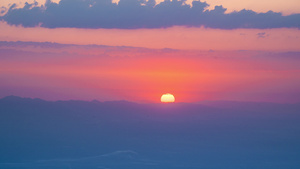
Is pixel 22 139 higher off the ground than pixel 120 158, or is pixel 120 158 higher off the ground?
pixel 22 139

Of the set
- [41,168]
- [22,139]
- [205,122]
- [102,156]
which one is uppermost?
[205,122]

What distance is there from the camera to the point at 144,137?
2780cm

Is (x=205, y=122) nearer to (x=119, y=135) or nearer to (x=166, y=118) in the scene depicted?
(x=166, y=118)

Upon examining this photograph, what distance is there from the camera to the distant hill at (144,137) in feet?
79.1

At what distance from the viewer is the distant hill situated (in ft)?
79.1

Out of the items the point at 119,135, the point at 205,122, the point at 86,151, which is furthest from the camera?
the point at 205,122

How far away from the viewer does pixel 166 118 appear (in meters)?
30.1

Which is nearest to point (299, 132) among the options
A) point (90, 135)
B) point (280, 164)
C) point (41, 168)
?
point (280, 164)

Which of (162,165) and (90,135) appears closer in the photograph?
(162,165)

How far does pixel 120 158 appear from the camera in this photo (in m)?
23.9

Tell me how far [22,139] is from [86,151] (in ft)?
13.7

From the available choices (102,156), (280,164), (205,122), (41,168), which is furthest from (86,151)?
(280,164)

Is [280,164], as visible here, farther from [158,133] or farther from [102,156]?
[102,156]

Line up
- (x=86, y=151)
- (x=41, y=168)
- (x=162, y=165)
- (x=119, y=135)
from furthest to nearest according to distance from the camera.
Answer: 1. (x=119, y=135)
2. (x=86, y=151)
3. (x=162, y=165)
4. (x=41, y=168)
